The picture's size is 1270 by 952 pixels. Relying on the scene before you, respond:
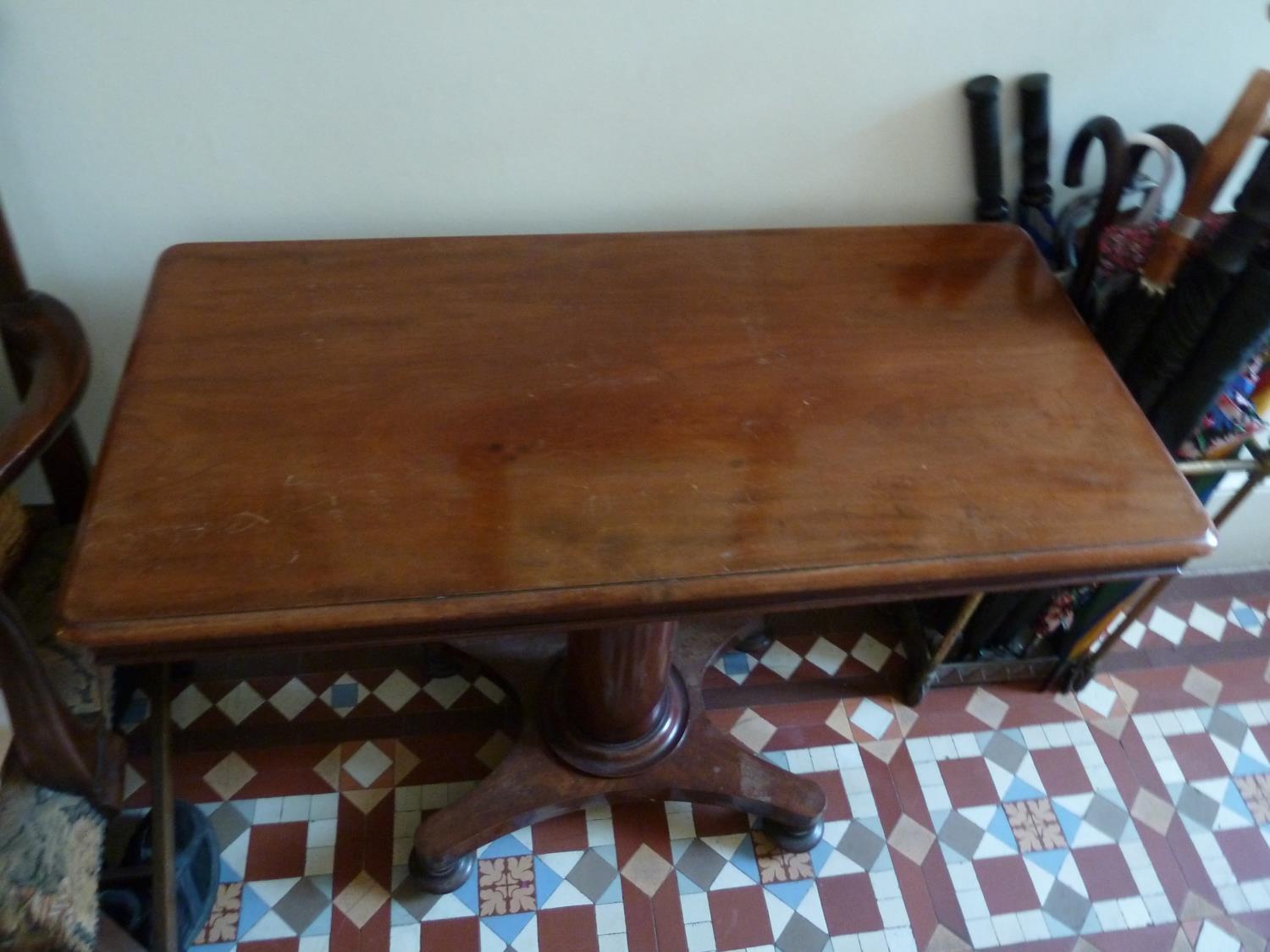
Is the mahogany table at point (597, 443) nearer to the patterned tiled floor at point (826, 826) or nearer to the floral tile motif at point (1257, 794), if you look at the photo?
the patterned tiled floor at point (826, 826)

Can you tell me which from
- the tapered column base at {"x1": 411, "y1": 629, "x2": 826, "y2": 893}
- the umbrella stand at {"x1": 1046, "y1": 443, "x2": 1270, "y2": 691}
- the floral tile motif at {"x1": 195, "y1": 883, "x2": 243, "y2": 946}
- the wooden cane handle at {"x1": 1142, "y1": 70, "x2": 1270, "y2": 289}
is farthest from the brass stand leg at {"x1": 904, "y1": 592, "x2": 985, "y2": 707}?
the floral tile motif at {"x1": 195, "y1": 883, "x2": 243, "y2": 946}

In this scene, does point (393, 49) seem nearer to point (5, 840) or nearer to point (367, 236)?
point (367, 236)

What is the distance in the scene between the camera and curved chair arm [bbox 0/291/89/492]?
3.01 ft

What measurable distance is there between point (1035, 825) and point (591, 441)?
109 cm

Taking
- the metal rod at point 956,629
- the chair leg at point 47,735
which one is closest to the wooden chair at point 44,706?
the chair leg at point 47,735

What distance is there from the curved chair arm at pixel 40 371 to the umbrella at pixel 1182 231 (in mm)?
1255

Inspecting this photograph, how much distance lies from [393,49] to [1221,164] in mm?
959

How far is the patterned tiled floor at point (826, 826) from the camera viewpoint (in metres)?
1.37

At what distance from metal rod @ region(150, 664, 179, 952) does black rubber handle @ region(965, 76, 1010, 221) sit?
1383 millimetres

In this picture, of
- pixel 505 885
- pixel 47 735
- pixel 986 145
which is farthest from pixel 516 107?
pixel 505 885

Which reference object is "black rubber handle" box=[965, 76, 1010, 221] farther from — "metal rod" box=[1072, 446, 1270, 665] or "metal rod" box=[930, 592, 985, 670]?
"metal rod" box=[930, 592, 985, 670]

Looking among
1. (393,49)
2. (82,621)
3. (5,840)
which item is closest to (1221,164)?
(393,49)

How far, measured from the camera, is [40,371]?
103 cm

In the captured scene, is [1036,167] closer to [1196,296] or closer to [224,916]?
[1196,296]
